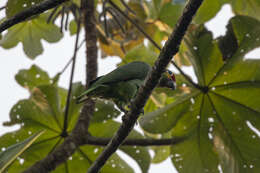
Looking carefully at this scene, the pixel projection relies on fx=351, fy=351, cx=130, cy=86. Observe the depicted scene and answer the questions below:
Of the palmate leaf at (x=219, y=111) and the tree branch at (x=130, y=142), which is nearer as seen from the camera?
the tree branch at (x=130, y=142)

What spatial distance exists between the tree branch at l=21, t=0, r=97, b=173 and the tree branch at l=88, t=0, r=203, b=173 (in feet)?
2.14

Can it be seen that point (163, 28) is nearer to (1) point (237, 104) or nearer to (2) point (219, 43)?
(2) point (219, 43)

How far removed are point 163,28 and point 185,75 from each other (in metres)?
1.43

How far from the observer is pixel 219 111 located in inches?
135

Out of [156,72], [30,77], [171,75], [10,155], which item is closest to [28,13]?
[156,72]

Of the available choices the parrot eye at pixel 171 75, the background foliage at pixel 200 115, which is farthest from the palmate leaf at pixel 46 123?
the parrot eye at pixel 171 75

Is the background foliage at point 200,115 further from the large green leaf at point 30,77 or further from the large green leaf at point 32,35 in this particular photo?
the large green leaf at point 32,35

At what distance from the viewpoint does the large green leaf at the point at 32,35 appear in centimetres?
486

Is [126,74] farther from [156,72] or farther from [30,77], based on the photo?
[30,77]

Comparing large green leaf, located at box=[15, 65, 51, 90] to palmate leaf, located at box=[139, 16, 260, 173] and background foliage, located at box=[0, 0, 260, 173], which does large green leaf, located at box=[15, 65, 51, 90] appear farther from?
palmate leaf, located at box=[139, 16, 260, 173]

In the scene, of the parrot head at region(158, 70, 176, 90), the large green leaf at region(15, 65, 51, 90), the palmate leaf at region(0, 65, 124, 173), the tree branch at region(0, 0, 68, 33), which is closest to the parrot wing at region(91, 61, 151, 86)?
the parrot head at region(158, 70, 176, 90)

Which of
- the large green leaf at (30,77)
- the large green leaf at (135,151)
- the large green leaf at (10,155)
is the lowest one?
the large green leaf at (10,155)

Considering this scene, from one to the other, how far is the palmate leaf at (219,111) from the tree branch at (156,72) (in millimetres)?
1154

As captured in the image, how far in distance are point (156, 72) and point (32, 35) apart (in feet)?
11.6
